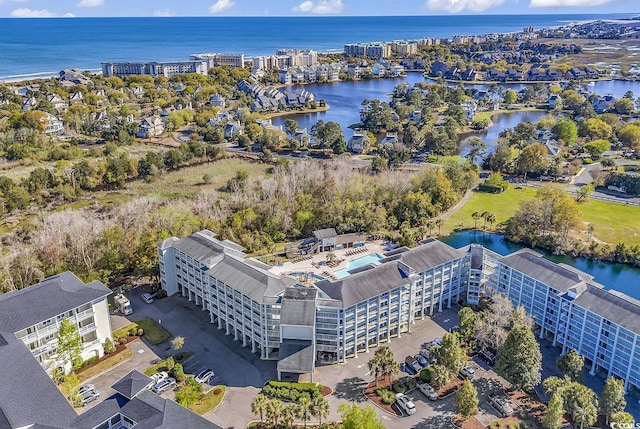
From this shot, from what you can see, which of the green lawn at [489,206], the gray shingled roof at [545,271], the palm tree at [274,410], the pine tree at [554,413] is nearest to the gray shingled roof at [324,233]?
the green lawn at [489,206]

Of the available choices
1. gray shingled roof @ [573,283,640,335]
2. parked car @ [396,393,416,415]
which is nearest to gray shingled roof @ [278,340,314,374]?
parked car @ [396,393,416,415]

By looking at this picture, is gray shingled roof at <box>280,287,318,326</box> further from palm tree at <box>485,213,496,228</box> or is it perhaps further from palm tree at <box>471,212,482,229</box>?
palm tree at <box>485,213,496,228</box>

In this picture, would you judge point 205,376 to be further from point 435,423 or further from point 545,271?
point 545,271

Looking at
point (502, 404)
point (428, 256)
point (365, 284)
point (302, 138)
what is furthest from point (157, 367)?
point (302, 138)

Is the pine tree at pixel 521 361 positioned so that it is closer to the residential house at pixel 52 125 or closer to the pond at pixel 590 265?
the pond at pixel 590 265

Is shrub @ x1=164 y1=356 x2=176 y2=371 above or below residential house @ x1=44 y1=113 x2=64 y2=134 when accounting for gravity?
below

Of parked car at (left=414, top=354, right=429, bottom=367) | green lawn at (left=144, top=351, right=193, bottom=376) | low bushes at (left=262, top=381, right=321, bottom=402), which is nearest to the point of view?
low bushes at (left=262, top=381, right=321, bottom=402)

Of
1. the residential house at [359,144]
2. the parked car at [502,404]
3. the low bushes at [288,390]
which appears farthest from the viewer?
the residential house at [359,144]

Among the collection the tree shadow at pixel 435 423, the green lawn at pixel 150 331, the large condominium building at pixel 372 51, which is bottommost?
the tree shadow at pixel 435 423
